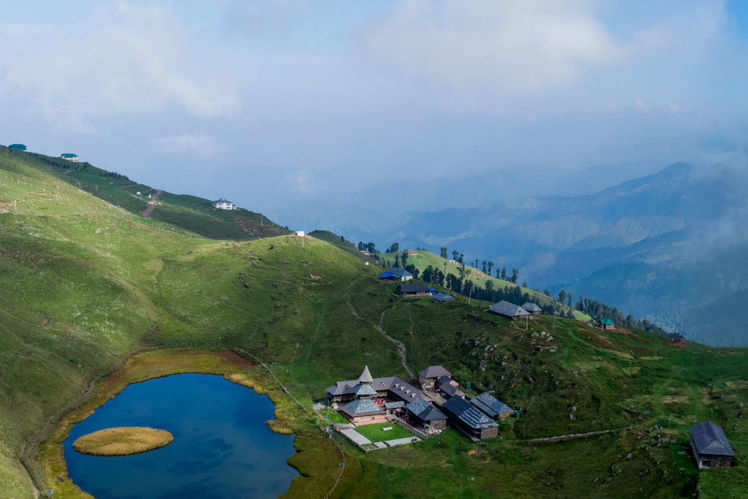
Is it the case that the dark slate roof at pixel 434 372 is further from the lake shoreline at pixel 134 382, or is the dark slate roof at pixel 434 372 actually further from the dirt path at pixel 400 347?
the lake shoreline at pixel 134 382

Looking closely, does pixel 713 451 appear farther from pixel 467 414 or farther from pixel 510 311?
pixel 510 311

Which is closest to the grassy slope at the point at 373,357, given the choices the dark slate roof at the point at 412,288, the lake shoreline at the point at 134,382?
the lake shoreline at the point at 134,382

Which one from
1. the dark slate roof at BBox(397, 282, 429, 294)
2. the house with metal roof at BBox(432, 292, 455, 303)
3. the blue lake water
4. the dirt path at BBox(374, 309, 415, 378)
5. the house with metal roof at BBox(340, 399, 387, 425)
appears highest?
the dark slate roof at BBox(397, 282, 429, 294)

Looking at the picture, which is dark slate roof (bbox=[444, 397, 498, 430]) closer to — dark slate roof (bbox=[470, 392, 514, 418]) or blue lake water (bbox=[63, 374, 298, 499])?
dark slate roof (bbox=[470, 392, 514, 418])

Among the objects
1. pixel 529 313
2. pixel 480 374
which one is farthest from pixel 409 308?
pixel 480 374

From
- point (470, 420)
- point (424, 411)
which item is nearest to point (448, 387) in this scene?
point (424, 411)

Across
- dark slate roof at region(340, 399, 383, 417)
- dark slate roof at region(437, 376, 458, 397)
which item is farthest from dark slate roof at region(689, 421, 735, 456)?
dark slate roof at region(340, 399, 383, 417)

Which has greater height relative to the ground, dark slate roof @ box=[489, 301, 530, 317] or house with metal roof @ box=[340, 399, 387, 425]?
dark slate roof @ box=[489, 301, 530, 317]
